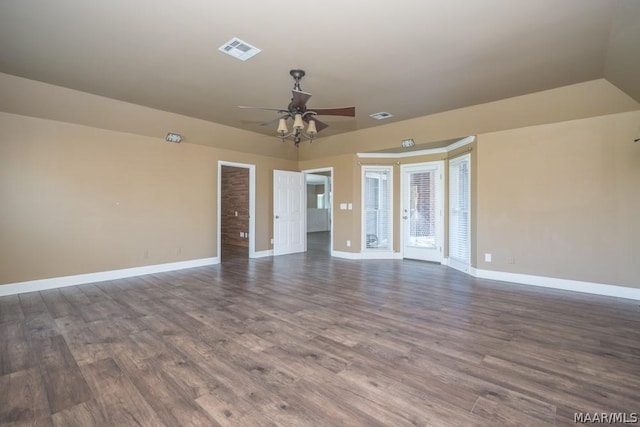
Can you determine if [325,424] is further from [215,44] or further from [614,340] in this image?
[215,44]

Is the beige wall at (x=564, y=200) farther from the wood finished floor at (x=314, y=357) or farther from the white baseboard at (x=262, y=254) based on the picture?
the white baseboard at (x=262, y=254)

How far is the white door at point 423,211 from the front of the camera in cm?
649

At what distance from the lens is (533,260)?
470cm

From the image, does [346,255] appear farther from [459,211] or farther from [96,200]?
[96,200]

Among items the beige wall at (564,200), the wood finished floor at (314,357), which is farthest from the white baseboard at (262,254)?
the beige wall at (564,200)

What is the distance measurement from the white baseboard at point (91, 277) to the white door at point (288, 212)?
1911 millimetres

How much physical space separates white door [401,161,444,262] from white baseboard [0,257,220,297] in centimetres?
456

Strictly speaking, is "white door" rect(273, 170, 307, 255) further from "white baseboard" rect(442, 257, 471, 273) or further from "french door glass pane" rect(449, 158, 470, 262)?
"french door glass pane" rect(449, 158, 470, 262)

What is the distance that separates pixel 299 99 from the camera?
11.1 feet

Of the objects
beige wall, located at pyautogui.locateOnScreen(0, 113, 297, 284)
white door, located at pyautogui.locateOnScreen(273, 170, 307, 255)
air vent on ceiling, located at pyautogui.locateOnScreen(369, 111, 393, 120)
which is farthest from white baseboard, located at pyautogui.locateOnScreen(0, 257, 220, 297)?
air vent on ceiling, located at pyautogui.locateOnScreen(369, 111, 393, 120)

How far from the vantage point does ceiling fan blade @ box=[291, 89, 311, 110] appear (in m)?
3.26

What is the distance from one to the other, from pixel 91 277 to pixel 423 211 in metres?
6.48

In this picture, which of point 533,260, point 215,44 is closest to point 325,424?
point 215,44

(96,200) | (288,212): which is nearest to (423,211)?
(288,212)
